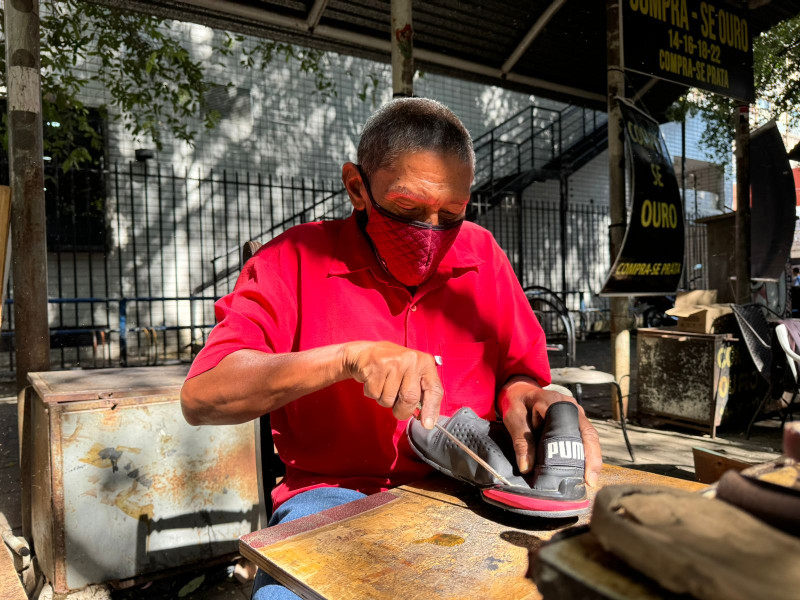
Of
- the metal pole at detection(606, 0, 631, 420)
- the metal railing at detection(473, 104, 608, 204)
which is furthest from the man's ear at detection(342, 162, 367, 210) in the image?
the metal railing at detection(473, 104, 608, 204)

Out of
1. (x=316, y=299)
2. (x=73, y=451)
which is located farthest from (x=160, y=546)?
(x=316, y=299)

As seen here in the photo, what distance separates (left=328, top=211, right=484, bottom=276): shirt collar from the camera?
1.72 meters

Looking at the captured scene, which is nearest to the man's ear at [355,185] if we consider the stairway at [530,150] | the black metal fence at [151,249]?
the black metal fence at [151,249]

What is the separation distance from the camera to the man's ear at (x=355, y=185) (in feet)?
5.68

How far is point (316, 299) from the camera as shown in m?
1.67

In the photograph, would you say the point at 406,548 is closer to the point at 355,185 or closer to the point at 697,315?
the point at 355,185

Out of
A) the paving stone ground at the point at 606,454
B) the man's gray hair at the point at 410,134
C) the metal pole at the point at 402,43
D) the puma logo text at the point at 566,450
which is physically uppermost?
the metal pole at the point at 402,43

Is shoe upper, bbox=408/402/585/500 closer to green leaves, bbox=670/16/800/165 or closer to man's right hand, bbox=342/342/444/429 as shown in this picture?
man's right hand, bbox=342/342/444/429

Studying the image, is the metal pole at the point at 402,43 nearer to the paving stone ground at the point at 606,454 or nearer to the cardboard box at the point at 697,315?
the paving stone ground at the point at 606,454

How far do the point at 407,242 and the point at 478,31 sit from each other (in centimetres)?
415

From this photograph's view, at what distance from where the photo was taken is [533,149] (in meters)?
14.5

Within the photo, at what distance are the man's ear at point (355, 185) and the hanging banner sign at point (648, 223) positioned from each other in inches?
129

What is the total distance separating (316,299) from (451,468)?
627 mm

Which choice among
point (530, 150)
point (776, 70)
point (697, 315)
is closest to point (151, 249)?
point (697, 315)
